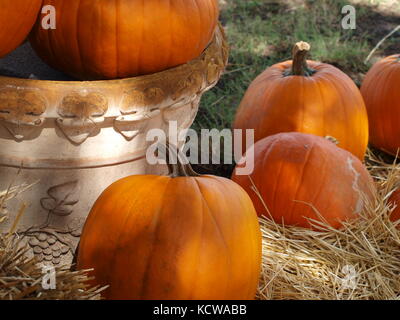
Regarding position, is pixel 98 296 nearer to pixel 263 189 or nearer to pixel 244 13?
pixel 263 189

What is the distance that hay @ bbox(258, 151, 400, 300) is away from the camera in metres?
2.29

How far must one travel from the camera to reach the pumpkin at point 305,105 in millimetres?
2959

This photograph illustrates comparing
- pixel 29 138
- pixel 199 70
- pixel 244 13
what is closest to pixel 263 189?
pixel 199 70

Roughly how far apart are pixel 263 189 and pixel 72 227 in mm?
664

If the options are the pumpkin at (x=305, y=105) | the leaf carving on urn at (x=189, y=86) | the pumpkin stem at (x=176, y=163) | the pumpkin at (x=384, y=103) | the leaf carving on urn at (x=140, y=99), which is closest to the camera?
the pumpkin stem at (x=176, y=163)

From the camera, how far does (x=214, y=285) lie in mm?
1951

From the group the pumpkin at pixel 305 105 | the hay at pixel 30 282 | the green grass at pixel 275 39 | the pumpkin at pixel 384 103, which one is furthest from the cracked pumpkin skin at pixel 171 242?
the green grass at pixel 275 39

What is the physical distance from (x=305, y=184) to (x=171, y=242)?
73 cm

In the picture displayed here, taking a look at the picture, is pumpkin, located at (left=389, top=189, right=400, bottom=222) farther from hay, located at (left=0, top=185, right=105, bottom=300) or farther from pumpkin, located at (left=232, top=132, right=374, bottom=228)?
hay, located at (left=0, top=185, right=105, bottom=300)

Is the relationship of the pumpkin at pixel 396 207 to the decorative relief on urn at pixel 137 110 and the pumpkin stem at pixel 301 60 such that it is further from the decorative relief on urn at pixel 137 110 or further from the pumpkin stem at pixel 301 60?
the decorative relief on urn at pixel 137 110

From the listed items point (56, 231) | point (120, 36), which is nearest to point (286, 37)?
point (120, 36)

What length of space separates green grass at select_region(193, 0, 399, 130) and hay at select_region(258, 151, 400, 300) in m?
1.16

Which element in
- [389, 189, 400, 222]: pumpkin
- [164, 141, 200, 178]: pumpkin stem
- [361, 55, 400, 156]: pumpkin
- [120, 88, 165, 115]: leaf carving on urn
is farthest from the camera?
[361, 55, 400, 156]: pumpkin

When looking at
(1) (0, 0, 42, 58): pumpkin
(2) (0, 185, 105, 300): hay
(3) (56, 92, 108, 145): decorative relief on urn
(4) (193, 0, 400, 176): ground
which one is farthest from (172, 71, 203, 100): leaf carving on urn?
(4) (193, 0, 400, 176): ground
